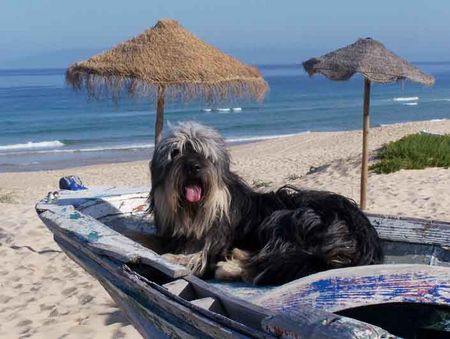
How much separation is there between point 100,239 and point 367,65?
13.8ft

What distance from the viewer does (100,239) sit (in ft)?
13.4

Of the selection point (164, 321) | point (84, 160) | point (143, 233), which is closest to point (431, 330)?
point (164, 321)

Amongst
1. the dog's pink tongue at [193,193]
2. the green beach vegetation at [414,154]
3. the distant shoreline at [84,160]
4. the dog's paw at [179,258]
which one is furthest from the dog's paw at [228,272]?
the distant shoreline at [84,160]

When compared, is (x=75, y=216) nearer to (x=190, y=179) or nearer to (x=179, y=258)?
(x=179, y=258)

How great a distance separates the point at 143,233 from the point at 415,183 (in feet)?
24.7

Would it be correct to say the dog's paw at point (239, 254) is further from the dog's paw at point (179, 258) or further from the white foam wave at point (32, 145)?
the white foam wave at point (32, 145)

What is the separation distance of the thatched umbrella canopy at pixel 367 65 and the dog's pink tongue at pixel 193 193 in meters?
3.82

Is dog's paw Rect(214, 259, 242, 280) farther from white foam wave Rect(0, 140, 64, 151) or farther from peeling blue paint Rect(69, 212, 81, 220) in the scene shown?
white foam wave Rect(0, 140, 64, 151)

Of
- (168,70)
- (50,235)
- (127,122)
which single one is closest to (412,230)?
(168,70)

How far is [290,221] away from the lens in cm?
398

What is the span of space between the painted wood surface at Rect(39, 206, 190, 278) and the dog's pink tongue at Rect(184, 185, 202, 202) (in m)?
0.36

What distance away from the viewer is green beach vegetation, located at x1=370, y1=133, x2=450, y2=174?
1286cm

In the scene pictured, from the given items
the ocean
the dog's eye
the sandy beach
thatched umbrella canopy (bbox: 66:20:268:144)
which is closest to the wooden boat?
the dog's eye

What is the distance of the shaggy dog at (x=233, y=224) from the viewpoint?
3.88m
